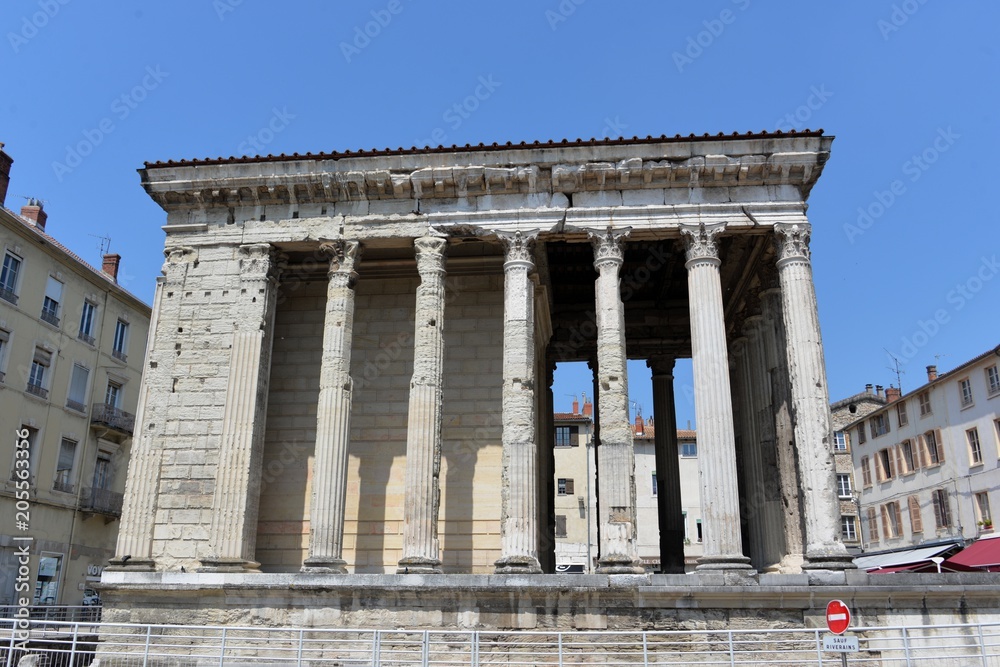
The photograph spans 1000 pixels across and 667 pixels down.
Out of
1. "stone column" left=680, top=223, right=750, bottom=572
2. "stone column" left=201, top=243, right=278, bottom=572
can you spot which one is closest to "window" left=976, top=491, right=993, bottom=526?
"stone column" left=680, top=223, right=750, bottom=572

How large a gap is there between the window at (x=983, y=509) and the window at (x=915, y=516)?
3571 millimetres

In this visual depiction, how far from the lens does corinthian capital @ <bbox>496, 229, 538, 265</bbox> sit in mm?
15359

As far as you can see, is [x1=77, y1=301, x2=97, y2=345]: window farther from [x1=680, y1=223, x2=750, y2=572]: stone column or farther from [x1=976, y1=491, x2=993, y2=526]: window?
[x1=976, y1=491, x2=993, y2=526]: window

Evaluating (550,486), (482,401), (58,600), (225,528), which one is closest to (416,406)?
(482,401)

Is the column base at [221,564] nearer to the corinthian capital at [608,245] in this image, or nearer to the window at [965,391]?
the corinthian capital at [608,245]

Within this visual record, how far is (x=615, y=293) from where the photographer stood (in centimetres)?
1507

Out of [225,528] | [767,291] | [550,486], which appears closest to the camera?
[225,528]

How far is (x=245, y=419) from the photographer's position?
15055 millimetres

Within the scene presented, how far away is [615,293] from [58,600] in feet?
65.6

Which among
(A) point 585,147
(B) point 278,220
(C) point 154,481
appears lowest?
(C) point 154,481

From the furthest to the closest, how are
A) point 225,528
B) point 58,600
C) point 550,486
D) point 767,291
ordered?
point 58,600
point 550,486
point 767,291
point 225,528

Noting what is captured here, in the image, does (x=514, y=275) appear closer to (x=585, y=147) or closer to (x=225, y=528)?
A: (x=585, y=147)

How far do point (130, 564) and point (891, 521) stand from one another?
30.3 metres

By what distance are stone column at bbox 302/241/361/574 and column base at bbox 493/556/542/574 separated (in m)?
2.66
